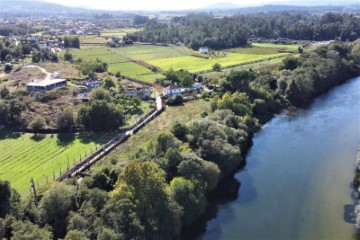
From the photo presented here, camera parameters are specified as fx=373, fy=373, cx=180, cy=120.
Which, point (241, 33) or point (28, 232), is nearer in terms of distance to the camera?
point (28, 232)

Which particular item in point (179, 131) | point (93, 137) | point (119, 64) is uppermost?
point (179, 131)

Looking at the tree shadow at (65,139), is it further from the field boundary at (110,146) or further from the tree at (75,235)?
the tree at (75,235)

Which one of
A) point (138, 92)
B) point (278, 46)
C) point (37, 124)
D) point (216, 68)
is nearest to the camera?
point (37, 124)

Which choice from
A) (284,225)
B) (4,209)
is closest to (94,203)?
(4,209)

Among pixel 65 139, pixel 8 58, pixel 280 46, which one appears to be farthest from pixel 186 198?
pixel 280 46

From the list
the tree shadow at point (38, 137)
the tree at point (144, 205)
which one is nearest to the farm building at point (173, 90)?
the tree shadow at point (38, 137)

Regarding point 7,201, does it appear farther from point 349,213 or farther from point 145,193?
point 349,213

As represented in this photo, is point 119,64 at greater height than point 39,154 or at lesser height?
greater

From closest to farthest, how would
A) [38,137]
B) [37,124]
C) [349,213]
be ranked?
[349,213] < [38,137] < [37,124]
